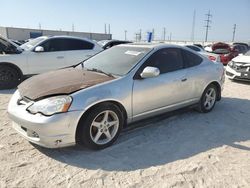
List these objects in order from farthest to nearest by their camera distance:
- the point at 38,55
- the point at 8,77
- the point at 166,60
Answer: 1. the point at 38,55
2. the point at 8,77
3. the point at 166,60

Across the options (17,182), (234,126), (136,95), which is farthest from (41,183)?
(234,126)

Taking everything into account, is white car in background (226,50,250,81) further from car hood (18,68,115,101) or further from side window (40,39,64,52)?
car hood (18,68,115,101)

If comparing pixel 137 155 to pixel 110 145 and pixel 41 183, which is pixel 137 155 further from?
pixel 41 183

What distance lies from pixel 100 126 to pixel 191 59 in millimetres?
2573

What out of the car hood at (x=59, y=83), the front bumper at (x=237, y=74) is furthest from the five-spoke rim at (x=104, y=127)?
the front bumper at (x=237, y=74)

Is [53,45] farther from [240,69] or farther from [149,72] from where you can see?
[240,69]

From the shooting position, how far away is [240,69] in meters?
9.55

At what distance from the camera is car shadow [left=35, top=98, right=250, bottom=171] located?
3.60 metres

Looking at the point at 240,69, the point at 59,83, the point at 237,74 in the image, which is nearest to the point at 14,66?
the point at 59,83

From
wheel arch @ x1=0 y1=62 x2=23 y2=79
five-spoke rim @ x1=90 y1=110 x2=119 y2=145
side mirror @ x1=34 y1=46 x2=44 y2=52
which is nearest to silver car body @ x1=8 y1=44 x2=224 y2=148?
five-spoke rim @ x1=90 y1=110 x2=119 y2=145

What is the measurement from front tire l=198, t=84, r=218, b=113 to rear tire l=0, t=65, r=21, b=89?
545cm

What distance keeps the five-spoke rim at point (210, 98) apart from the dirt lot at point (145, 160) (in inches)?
34.6

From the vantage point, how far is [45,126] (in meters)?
3.38

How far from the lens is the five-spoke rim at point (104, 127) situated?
3.83 m
